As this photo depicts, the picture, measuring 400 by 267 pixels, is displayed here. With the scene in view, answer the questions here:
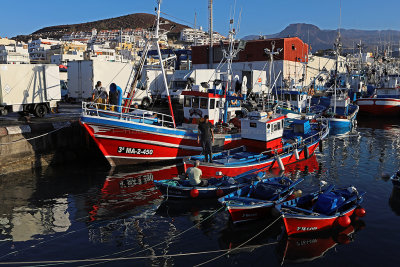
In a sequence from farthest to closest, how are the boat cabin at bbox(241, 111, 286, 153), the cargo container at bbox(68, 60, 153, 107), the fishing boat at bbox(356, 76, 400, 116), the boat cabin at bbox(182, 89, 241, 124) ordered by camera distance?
the fishing boat at bbox(356, 76, 400, 116) < the cargo container at bbox(68, 60, 153, 107) < the boat cabin at bbox(182, 89, 241, 124) < the boat cabin at bbox(241, 111, 286, 153)

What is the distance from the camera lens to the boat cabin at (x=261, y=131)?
18.6 meters

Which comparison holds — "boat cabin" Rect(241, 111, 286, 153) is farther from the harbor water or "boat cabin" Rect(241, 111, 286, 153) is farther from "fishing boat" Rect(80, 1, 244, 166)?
the harbor water

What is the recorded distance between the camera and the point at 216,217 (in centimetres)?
1235

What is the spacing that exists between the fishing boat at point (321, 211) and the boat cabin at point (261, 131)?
6323mm

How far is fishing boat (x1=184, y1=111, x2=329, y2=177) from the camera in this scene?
16.1m

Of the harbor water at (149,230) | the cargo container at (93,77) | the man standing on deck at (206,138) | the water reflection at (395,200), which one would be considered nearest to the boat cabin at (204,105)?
the man standing on deck at (206,138)

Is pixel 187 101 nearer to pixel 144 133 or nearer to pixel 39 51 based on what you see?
pixel 144 133

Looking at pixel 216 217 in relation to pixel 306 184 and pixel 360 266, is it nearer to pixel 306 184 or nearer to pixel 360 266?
pixel 360 266

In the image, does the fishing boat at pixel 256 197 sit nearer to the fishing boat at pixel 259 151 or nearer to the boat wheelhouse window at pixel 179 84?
the fishing boat at pixel 259 151

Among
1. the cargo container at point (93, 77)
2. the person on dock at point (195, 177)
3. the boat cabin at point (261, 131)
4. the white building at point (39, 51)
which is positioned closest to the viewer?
the person on dock at point (195, 177)

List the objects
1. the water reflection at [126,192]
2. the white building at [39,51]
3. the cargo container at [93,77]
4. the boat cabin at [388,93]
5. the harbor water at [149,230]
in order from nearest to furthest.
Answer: the harbor water at [149,230] → the water reflection at [126,192] → the cargo container at [93,77] → the boat cabin at [388,93] → the white building at [39,51]

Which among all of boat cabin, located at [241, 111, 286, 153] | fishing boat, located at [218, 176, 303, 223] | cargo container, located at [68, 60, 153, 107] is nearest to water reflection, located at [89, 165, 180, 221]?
fishing boat, located at [218, 176, 303, 223]

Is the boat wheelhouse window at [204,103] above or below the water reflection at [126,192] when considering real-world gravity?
above

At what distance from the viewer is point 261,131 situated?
61.2 ft
